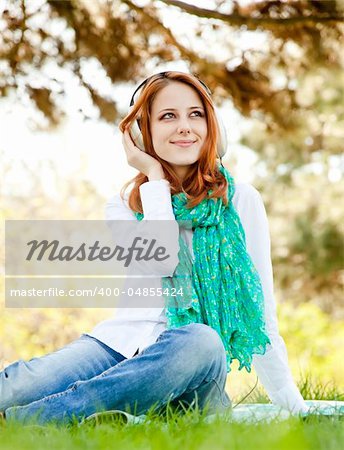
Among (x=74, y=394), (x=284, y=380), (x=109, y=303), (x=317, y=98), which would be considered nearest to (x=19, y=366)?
(x=74, y=394)

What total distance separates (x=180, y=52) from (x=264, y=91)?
0.53m

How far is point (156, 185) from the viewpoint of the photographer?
2139mm

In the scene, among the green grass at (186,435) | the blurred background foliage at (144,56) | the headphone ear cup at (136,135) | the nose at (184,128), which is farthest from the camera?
the blurred background foliage at (144,56)

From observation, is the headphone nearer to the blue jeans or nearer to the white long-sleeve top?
the white long-sleeve top

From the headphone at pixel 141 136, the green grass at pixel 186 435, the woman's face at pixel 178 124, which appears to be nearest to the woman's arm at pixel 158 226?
the woman's face at pixel 178 124

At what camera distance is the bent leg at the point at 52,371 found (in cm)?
194

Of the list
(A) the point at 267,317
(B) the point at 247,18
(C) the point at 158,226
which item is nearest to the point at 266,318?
(A) the point at 267,317

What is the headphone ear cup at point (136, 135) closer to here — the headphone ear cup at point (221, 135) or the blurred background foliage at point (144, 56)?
the headphone ear cup at point (221, 135)

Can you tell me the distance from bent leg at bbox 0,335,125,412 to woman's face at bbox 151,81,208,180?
1.97 feet

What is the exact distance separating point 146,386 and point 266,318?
1.37ft

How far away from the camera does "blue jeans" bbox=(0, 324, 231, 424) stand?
5.90ft

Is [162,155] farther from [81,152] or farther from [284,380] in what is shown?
[81,152]

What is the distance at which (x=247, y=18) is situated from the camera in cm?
361

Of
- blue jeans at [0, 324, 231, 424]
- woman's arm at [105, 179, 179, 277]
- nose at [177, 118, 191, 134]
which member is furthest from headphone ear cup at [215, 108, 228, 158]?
blue jeans at [0, 324, 231, 424]
